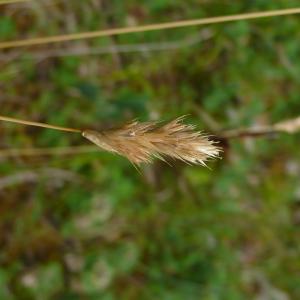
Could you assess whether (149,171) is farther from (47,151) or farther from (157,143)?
(157,143)

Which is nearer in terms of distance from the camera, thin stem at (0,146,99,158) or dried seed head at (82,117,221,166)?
dried seed head at (82,117,221,166)

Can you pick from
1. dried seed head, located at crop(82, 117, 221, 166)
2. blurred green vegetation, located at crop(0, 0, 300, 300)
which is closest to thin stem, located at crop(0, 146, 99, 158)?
blurred green vegetation, located at crop(0, 0, 300, 300)

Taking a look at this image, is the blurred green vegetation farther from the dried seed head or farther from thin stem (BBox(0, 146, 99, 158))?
the dried seed head

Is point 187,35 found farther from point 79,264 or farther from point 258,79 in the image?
point 79,264

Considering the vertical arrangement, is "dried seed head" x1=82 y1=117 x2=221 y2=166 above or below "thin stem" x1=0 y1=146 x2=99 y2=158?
below

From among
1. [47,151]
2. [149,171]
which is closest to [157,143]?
[47,151]

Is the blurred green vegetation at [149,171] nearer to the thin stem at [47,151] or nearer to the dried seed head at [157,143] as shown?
the thin stem at [47,151]
